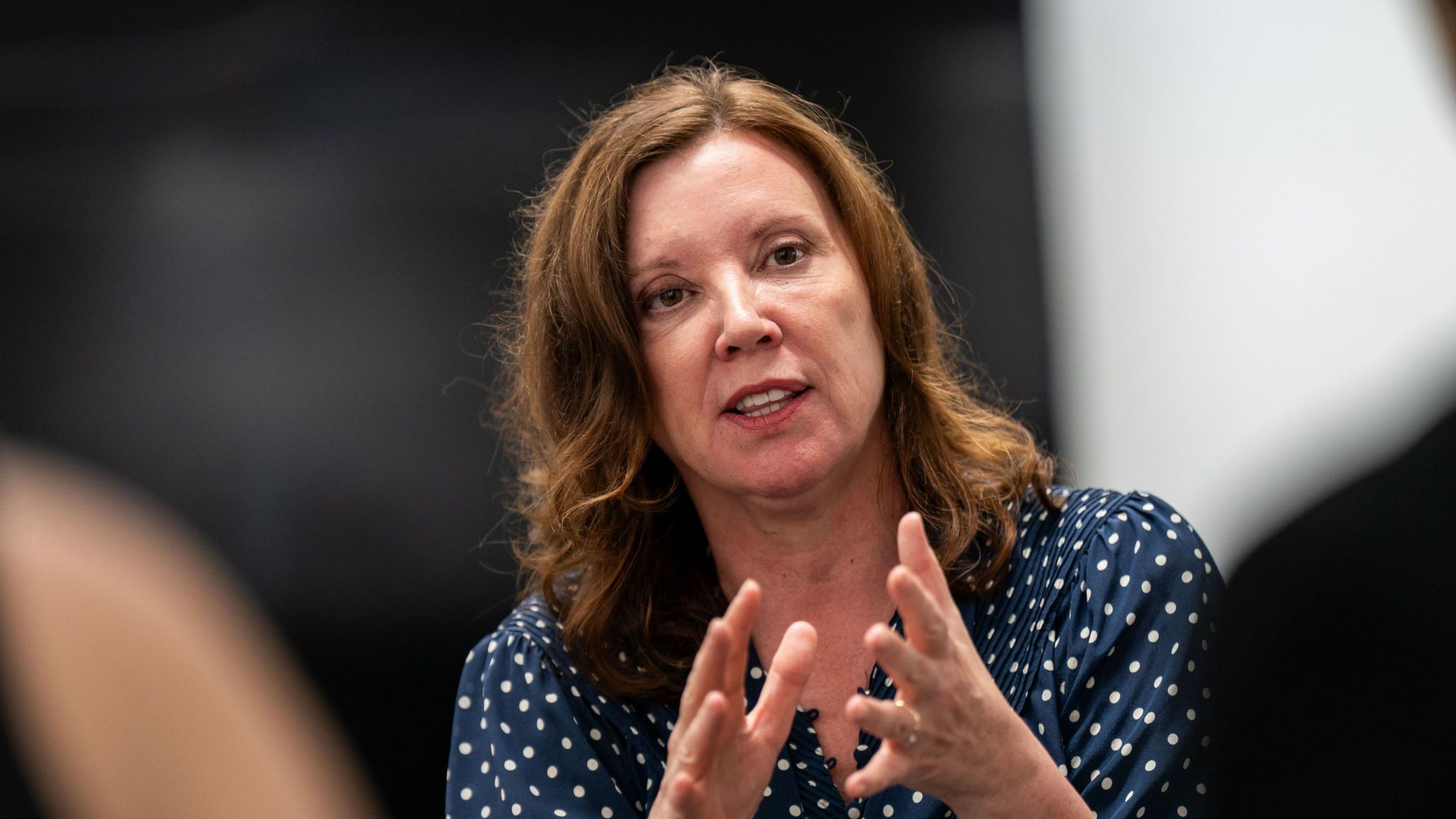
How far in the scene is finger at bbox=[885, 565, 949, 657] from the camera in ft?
3.76

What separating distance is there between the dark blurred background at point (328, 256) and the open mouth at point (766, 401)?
0.76m

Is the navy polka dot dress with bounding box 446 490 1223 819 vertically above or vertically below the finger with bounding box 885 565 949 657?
below

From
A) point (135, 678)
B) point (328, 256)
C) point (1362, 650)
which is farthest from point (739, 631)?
point (328, 256)

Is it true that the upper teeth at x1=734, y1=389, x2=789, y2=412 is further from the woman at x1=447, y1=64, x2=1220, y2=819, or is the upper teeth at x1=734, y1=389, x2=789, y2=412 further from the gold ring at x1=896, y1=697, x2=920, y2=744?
the gold ring at x1=896, y1=697, x2=920, y2=744

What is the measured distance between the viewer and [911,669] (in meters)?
1.17

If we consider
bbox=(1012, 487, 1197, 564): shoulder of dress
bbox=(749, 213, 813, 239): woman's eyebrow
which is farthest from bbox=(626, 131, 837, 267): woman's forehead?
bbox=(1012, 487, 1197, 564): shoulder of dress

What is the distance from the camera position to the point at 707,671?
1.21 m

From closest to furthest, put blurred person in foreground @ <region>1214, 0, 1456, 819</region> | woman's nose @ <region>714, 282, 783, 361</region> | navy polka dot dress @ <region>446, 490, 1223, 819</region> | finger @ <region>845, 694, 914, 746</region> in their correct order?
1. blurred person in foreground @ <region>1214, 0, 1456, 819</region>
2. finger @ <region>845, 694, 914, 746</region>
3. navy polka dot dress @ <region>446, 490, 1223, 819</region>
4. woman's nose @ <region>714, 282, 783, 361</region>

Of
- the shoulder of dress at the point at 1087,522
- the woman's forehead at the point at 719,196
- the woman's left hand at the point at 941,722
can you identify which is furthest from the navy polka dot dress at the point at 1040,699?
the woman's forehead at the point at 719,196

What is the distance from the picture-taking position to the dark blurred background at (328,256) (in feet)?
6.95

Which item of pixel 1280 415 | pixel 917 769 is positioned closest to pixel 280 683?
pixel 917 769

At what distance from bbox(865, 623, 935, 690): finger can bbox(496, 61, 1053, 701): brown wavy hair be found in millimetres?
499

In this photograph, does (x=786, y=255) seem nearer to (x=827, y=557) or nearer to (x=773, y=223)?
(x=773, y=223)

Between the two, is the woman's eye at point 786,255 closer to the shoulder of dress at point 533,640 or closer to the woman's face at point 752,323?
the woman's face at point 752,323
